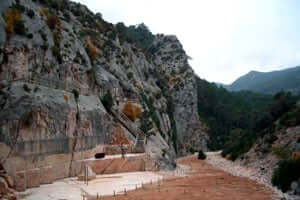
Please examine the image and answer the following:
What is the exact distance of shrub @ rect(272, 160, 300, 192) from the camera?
2300 centimetres

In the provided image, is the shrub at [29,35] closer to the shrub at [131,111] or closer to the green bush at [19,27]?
the green bush at [19,27]

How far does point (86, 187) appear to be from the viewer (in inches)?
867

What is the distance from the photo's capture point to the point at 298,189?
21.3 m

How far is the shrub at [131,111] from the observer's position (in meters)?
42.1

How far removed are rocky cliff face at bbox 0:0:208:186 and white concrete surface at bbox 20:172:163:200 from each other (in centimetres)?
209

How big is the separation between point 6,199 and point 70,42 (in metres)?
25.0

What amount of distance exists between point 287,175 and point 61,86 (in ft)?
73.1

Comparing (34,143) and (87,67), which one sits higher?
(87,67)

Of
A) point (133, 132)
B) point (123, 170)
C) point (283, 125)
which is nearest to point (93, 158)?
point (123, 170)

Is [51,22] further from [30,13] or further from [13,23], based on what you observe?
[13,23]

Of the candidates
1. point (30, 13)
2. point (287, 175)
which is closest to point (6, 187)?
point (30, 13)

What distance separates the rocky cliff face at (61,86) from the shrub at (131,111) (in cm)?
95

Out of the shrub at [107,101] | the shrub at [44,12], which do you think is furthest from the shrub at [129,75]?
the shrub at [44,12]

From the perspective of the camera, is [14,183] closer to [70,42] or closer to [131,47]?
[70,42]
